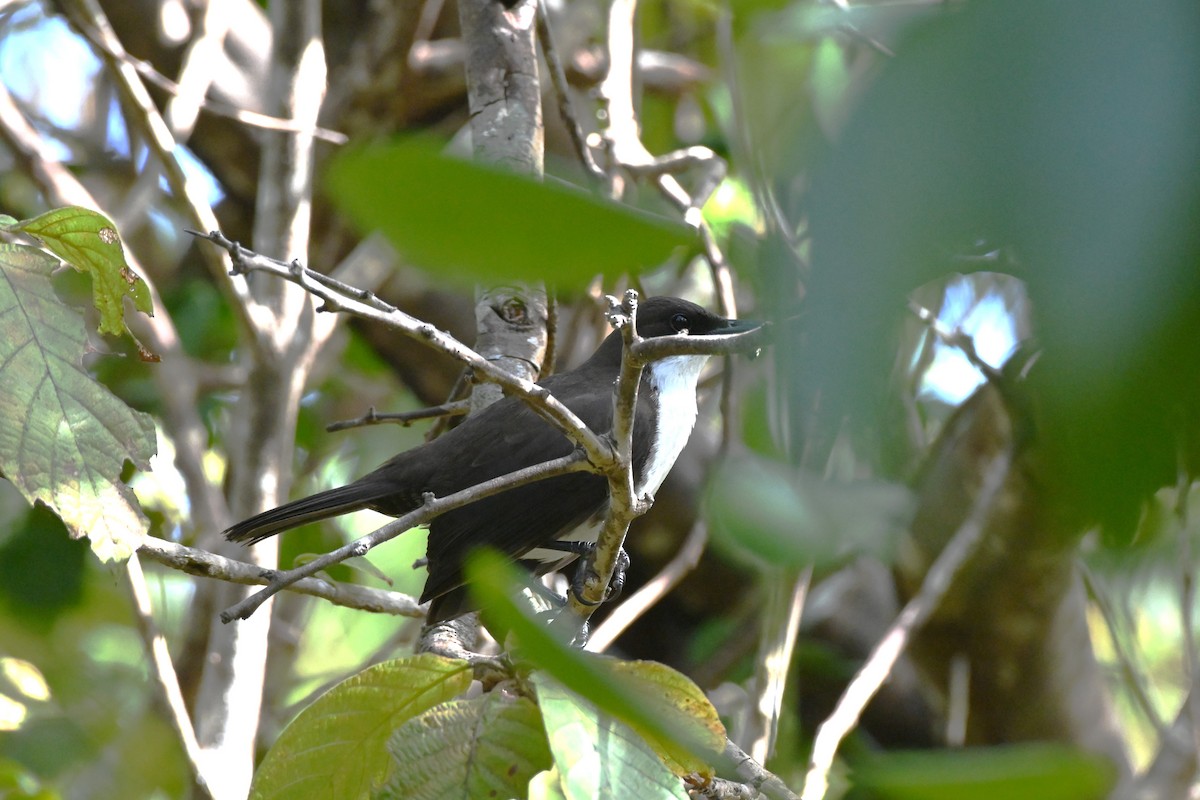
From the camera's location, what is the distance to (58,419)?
6.25 ft

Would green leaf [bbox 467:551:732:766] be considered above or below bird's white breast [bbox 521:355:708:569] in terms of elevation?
above

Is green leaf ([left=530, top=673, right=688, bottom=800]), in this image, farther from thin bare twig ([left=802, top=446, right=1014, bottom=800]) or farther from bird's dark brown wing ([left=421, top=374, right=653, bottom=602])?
bird's dark brown wing ([left=421, top=374, right=653, bottom=602])

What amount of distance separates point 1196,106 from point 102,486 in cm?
190

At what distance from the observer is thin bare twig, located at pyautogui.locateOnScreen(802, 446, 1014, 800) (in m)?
3.14

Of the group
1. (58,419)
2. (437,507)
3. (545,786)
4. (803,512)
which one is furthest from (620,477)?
(803,512)

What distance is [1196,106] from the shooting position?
36 centimetres

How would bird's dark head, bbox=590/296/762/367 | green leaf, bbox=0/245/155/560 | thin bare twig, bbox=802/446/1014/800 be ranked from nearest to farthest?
green leaf, bbox=0/245/155/560 < thin bare twig, bbox=802/446/1014/800 < bird's dark head, bbox=590/296/762/367

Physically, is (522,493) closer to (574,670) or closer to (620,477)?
(620,477)

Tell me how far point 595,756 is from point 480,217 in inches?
43.1

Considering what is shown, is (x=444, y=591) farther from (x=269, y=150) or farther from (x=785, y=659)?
(x=269, y=150)

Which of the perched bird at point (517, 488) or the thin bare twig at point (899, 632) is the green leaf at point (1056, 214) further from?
the perched bird at point (517, 488)

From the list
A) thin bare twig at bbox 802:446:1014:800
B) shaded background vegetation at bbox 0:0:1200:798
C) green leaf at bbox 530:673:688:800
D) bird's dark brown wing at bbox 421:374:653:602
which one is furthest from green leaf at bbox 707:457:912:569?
bird's dark brown wing at bbox 421:374:653:602

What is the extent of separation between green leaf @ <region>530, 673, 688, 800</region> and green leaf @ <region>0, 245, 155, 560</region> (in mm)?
889

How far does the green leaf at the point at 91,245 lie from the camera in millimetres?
1916
